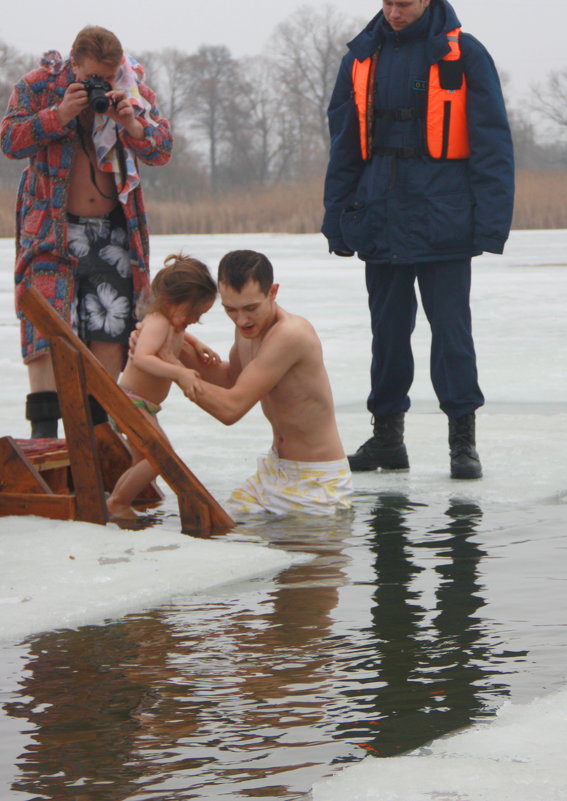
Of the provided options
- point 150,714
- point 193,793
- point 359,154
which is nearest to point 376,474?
point 359,154

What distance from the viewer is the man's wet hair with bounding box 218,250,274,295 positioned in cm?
462

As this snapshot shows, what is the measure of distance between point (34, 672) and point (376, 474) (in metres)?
2.86

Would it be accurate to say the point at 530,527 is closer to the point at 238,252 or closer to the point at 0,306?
the point at 238,252

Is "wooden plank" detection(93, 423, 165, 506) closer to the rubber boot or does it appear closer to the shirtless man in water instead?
the rubber boot

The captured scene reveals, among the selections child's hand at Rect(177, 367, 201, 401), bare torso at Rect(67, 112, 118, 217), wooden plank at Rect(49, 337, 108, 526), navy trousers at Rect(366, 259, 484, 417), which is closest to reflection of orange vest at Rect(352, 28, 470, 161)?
navy trousers at Rect(366, 259, 484, 417)

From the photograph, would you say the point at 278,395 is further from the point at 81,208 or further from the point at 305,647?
the point at 305,647

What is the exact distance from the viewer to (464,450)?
18.5 ft

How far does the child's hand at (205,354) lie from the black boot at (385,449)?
94 centimetres

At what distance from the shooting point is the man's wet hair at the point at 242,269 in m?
4.62

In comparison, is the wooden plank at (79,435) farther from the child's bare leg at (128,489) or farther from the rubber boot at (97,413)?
the rubber boot at (97,413)

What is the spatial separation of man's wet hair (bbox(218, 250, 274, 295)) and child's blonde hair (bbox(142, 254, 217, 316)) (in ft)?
1.15

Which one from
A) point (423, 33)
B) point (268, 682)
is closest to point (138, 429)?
point (268, 682)

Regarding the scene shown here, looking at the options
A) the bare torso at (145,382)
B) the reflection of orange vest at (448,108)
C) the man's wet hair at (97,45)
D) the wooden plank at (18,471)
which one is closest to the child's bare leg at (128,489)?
the bare torso at (145,382)

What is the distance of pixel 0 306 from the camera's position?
530 inches
